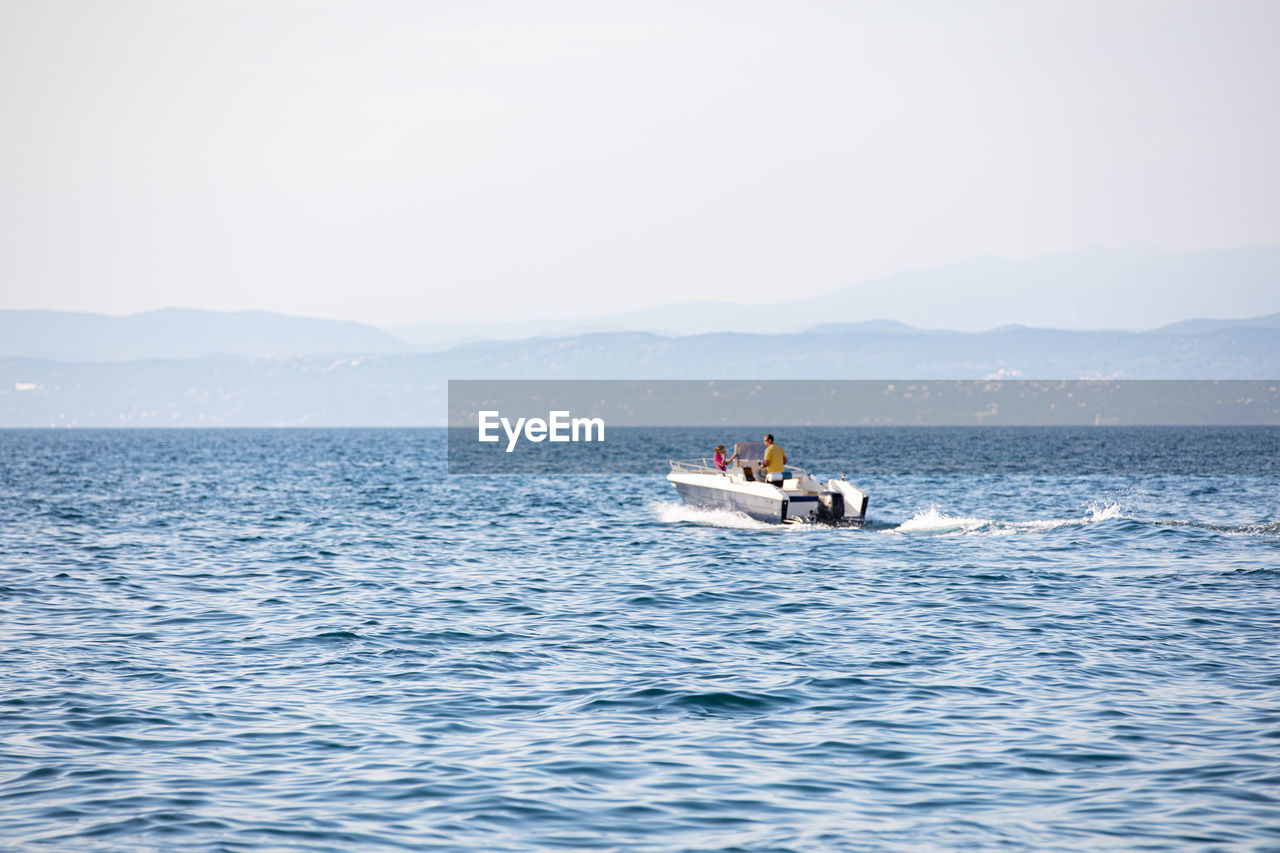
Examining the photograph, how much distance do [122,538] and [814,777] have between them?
25942 mm

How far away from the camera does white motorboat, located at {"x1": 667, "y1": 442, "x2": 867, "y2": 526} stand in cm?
3203

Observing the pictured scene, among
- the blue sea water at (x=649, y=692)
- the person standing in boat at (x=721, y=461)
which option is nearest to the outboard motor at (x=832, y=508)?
the blue sea water at (x=649, y=692)

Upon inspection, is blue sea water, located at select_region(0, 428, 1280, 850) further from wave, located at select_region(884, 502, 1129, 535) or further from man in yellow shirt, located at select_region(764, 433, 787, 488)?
man in yellow shirt, located at select_region(764, 433, 787, 488)

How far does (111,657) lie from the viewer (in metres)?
16.0

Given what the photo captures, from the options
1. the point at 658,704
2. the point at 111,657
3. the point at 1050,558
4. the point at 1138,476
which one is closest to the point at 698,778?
the point at 658,704

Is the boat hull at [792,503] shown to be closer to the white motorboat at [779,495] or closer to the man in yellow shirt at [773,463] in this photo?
the white motorboat at [779,495]

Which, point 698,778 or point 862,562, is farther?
point 862,562

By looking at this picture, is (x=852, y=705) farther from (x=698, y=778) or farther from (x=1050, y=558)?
(x=1050, y=558)

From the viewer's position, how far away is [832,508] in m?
32.1

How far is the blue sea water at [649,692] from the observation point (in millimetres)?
9773

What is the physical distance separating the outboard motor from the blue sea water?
0.99 meters

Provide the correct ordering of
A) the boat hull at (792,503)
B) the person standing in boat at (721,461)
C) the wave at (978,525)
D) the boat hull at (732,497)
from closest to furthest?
1. the wave at (978,525)
2. the boat hull at (792,503)
3. the boat hull at (732,497)
4. the person standing in boat at (721,461)

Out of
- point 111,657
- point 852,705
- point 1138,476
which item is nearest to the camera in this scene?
point 852,705

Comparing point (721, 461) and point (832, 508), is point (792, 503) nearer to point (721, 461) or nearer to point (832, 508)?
point (832, 508)
